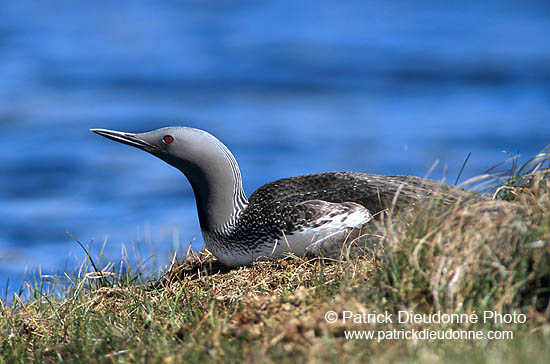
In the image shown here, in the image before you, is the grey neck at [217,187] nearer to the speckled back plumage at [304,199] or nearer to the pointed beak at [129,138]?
the speckled back plumage at [304,199]

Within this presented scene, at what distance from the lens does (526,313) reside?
11.0ft

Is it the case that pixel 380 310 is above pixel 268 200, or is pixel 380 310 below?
below

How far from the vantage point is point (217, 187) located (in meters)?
5.38

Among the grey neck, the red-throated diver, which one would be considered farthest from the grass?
the grey neck

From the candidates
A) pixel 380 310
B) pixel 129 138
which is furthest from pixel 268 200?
pixel 380 310

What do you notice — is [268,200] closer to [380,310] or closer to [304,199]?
[304,199]

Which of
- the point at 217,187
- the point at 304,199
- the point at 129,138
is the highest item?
the point at 129,138

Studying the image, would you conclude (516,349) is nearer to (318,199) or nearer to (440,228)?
(440,228)

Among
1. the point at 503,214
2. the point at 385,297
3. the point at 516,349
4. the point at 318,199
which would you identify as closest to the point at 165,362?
the point at 385,297

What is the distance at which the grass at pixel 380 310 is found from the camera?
3102 millimetres

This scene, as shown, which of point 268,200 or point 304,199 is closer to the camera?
point 304,199

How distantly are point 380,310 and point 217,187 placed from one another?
2.25m

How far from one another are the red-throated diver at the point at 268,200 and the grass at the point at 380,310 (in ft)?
1.83

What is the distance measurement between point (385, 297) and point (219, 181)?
214 cm
